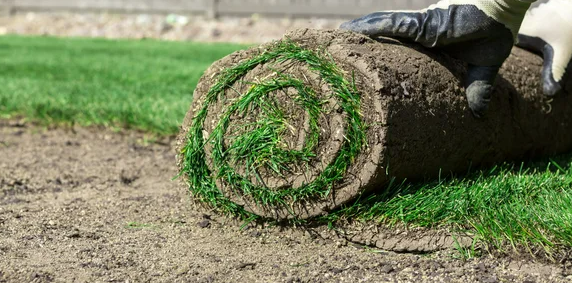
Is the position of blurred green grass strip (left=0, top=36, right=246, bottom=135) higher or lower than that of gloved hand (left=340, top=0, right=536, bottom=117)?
lower

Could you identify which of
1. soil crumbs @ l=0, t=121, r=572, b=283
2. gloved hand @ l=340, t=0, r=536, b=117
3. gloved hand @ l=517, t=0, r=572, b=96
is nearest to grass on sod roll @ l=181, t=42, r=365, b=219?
soil crumbs @ l=0, t=121, r=572, b=283

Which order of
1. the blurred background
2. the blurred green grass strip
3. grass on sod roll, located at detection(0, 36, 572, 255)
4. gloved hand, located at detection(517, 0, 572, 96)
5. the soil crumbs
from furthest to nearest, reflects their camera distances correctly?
1. the blurred background
2. the blurred green grass strip
3. gloved hand, located at detection(517, 0, 572, 96)
4. grass on sod roll, located at detection(0, 36, 572, 255)
5. the soil crumbs

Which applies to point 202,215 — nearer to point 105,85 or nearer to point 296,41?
point 296,41

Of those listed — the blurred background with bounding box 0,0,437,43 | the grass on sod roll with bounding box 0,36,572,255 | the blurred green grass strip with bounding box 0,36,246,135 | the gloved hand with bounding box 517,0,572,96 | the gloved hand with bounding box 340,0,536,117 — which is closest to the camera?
the grass on sod roll with bounding box 0,36,572,255

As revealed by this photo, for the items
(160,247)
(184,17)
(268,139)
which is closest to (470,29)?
(268,139)

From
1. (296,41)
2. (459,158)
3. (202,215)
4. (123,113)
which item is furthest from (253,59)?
(123,113)

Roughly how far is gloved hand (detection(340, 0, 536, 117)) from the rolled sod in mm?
57

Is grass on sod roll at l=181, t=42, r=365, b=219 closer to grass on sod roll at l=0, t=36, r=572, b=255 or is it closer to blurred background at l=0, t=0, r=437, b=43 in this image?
grass on sod roll at l=0, t=36, r=572, b=255

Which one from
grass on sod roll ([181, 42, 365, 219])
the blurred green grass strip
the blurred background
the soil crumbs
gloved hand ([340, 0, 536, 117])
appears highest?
gloved hand ([340, 0, 536, 117])

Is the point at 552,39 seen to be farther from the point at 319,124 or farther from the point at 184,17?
the point at 184,17

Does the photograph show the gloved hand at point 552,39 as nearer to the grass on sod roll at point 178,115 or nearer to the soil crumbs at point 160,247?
the grass on sod roll at point 178,115

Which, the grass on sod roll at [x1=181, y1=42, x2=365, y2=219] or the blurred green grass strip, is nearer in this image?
the grass on sod roll at [x1=181, y1=42, x2=365, y2=219]

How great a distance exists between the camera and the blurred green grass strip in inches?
199

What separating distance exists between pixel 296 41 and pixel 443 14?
626mm
